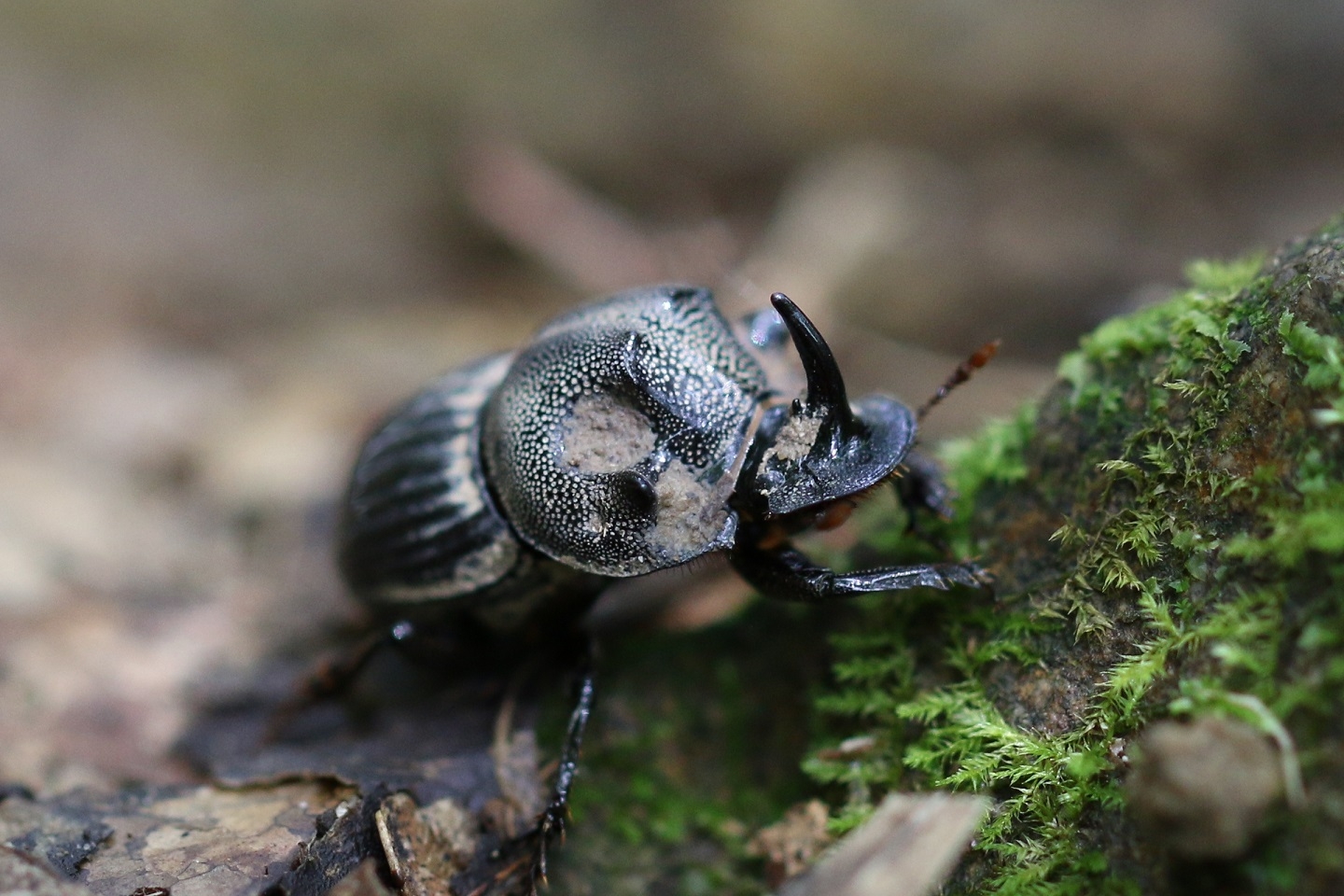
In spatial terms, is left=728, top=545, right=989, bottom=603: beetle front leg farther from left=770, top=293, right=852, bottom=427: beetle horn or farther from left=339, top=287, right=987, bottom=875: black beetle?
left=770, top=293, right=852, bottom=427: beetle horn

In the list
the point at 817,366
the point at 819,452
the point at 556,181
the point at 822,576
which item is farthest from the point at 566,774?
the point at 556,181

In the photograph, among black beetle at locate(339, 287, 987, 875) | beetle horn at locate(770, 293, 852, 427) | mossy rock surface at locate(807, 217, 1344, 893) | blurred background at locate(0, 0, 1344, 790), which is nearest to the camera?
mossy rock surface at locate(807, 217, 1344, 893)

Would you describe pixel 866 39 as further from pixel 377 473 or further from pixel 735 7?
pixel 377 473

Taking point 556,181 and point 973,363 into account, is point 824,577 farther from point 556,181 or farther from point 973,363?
point 556,181

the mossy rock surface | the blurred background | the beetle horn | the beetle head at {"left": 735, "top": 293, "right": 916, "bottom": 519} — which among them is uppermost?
the blurred background

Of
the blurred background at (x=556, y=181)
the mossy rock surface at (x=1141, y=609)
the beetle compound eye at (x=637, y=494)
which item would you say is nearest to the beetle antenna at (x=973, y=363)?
the mossy rock surface at (x=1141, y=609)

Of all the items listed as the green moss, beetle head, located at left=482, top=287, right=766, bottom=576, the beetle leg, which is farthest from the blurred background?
the beetle leg

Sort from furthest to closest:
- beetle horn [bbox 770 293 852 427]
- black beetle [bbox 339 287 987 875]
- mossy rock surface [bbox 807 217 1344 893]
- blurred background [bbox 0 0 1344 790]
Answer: blurred background [bbox 0 0 1344 790], black beetle [bbox 339 287 987 875], beetle horn [bbox 770 293 852 427], mossy rock surface [bbox 807 217 1344 893]
